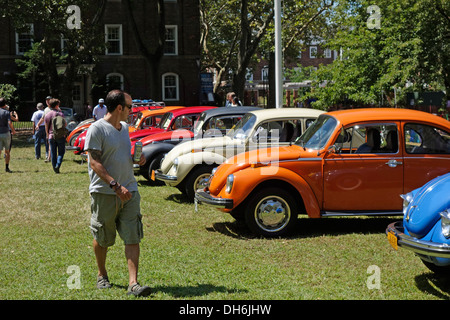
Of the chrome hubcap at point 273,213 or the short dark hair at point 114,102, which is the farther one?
the chrome hubcap at point 273,213

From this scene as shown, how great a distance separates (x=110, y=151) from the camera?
619 centimetres

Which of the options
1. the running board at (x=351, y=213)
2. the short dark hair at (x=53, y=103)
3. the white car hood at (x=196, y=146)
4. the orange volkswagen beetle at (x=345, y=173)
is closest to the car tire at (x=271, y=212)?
the orange volkswagen beetle at (x=345, y=173)

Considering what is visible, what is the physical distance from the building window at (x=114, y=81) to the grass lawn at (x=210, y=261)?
33315mm

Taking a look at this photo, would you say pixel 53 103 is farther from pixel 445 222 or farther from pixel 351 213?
pixel 445 222

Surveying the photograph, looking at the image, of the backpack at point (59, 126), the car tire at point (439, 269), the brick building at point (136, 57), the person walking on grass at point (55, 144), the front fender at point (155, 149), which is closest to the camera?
the car tire at point (439, 269)

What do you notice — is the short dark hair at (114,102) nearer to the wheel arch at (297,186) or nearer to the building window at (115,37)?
the wheel arch at (297,186)

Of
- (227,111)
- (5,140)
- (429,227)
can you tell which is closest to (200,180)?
(227,111)

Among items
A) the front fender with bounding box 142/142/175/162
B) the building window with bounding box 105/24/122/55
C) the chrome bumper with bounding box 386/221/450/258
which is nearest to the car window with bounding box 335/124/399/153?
the chrome bumper with bounding box 386/221/450/258

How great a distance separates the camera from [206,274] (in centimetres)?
714

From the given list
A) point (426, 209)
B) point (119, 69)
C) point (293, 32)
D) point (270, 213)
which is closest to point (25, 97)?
point (119, 69)

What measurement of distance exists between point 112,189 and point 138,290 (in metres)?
0.96

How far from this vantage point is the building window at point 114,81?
4434cm
